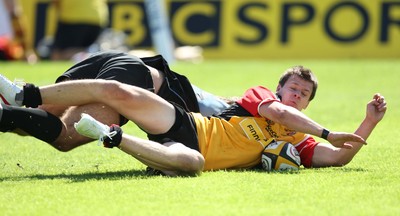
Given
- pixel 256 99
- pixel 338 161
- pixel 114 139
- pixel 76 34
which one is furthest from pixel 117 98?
pixel 76 34

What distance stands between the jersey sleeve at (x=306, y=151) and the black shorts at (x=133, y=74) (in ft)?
2.99

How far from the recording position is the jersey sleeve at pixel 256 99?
21.9ft

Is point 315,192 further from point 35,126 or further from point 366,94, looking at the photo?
point 366,94

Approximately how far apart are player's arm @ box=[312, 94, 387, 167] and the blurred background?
12997 mm

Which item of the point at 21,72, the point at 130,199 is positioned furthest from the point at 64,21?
the point at 130,199

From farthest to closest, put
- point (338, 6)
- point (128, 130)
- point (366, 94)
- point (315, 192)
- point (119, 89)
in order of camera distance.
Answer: point (338, 6), point (366, 94), point (128, 130), point (119, 89), point (315, 192)

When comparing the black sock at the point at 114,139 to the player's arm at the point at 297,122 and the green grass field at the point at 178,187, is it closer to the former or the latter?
the green grass field at the point at 178,187

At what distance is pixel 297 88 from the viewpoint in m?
6.85

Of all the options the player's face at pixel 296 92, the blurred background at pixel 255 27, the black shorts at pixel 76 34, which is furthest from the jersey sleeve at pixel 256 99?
the blurred background at pixel 255 27

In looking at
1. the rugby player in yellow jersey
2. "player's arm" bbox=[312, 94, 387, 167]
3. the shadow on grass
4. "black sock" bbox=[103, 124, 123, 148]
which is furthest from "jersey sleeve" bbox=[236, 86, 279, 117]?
"black sock" bbox=[103, 124, 123, 148]

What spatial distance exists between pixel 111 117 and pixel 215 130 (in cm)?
76

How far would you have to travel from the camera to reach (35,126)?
6363 millimetres

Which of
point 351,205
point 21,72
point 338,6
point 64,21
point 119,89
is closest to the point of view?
point 351,205

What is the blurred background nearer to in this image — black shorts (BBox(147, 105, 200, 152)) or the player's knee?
black shorts (BBox(147, 105, 200, 152))
